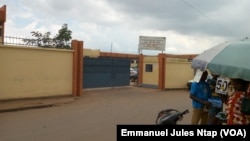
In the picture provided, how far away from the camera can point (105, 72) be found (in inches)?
843

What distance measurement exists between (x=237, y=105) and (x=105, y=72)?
1717 centimetres

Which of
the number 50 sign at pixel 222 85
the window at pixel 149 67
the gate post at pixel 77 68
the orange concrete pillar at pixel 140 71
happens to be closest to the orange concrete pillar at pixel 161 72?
the window at pixel 149 67

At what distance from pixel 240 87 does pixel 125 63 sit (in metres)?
18.8

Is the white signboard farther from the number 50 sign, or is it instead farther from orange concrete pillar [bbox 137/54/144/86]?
the number 50 sign

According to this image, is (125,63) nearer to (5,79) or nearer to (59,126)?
(5,79)

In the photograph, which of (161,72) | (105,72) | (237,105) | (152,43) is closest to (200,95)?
(237,105)

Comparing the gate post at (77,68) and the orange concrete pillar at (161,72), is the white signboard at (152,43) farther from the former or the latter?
the gate post at (77,68)

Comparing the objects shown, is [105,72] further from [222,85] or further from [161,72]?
[222,85]

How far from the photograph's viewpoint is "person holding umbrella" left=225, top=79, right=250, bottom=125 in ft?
14.5

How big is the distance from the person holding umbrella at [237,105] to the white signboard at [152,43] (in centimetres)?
2300

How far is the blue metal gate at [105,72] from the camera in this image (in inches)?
791

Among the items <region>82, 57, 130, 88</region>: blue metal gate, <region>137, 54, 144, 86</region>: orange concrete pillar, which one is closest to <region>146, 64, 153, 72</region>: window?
<region>137, 54, 144, 86</region>: orange concrete pillar

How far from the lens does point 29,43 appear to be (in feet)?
47.9

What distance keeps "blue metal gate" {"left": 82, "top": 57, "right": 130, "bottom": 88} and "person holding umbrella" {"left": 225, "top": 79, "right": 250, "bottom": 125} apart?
15.7 meters
